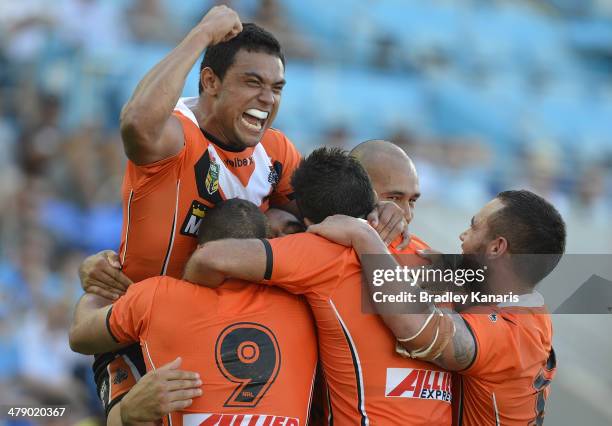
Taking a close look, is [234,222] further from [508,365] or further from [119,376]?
[508,365]

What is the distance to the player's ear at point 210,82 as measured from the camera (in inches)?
198

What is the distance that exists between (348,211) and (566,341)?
291 inches

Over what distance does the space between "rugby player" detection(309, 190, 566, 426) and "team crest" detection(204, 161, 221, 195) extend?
70 centimetres

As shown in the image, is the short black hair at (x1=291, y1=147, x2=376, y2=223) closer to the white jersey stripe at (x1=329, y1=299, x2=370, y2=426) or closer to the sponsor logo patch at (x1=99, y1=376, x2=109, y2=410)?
the white jersey stripe at (x1=329, y1=299, x2=370, y2=426)

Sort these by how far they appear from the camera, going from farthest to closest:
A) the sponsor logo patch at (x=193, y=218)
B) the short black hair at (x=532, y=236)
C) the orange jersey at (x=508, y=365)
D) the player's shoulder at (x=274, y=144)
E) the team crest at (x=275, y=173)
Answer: the player's shoulder at (x=274, y=144), the team crest at (x=275, y=173), the sponsor logo patch at (x=193, y=218), the short black hair at (x=532, y=236), the orange jersey at (x=508, y=365)

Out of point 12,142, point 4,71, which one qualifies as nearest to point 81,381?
point 12,142

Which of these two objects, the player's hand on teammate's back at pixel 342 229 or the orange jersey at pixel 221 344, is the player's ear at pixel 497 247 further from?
the orange jersey at pixel 221 344

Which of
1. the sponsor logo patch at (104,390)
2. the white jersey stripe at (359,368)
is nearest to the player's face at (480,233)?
the white jersey stripe at (359,368)

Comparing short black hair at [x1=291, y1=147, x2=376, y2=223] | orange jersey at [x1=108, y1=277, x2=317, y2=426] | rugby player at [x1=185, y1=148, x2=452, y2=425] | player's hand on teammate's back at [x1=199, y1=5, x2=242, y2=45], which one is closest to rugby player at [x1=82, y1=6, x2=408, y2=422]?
player's hand on teammate's back at [x1=199, y1=5, x2=242, y2=45]

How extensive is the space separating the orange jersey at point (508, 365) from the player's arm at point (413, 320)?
0.09m

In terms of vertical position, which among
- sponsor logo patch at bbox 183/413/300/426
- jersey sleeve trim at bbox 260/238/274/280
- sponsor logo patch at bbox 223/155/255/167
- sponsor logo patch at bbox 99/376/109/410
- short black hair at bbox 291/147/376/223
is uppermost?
sponsor logo patch at bbox 223/155/255/167

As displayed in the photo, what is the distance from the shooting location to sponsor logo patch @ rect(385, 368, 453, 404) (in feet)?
14.4

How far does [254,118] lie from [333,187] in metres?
0.76

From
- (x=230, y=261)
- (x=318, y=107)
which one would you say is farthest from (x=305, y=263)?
(x=318, y=107)
